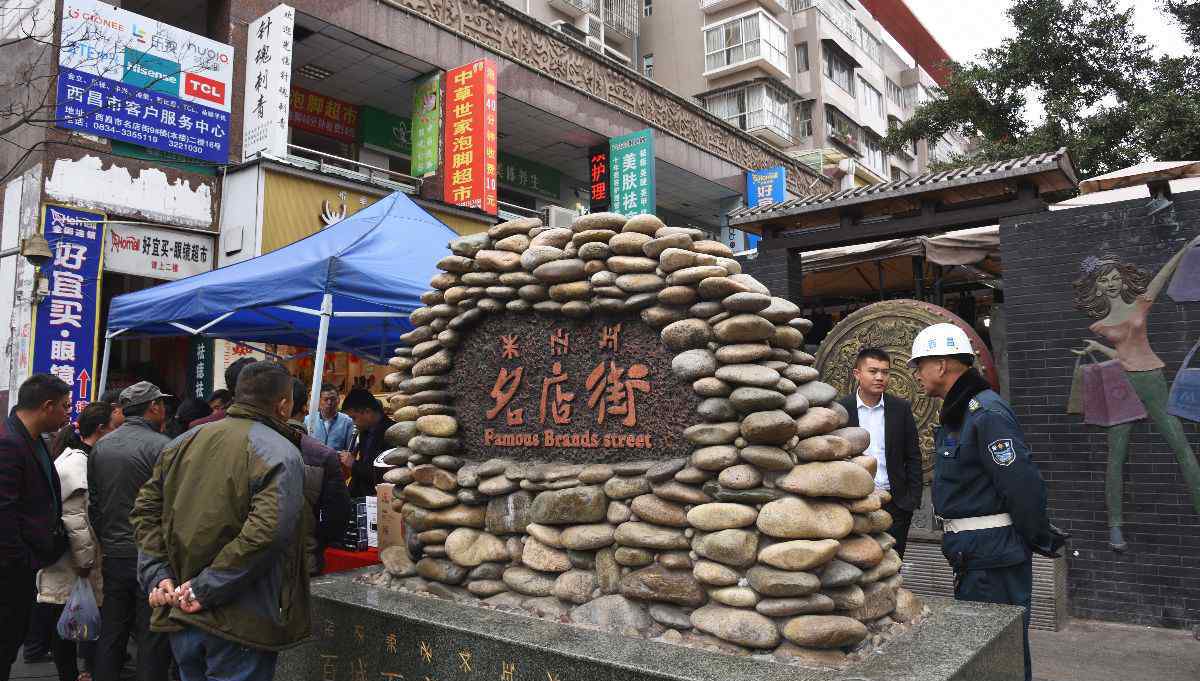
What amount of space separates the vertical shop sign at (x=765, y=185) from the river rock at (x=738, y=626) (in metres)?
17.7

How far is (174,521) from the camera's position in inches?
119

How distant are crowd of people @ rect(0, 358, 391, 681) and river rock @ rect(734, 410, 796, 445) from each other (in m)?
1.81

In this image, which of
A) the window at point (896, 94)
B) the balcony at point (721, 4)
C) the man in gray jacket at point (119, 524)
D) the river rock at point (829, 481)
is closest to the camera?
the river rock at point (829, 481)

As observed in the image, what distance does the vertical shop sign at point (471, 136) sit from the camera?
42.8ft

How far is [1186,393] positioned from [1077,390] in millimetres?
692

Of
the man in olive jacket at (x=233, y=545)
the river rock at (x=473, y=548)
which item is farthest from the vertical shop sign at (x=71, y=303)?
the man in olive jacket at (x=233, y=545)

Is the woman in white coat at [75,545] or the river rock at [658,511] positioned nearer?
the river rock at [658,511]

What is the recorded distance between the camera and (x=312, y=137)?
47.4 feet

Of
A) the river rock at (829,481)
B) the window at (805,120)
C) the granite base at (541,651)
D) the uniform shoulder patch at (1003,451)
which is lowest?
the granite base at (541,651)

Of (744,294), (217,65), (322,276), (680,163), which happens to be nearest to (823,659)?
(744,294)

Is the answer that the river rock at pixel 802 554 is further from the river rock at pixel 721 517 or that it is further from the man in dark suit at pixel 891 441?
the man in dark suit at pixel 891 441

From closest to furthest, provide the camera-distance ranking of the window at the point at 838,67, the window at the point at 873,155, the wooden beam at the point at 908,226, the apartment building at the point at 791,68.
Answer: the wooden beam at the point at 908,226, the apartment building at the point at 791,68, the window at the point at 838,67, the window at the point at 873,155

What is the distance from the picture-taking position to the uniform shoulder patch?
357cm

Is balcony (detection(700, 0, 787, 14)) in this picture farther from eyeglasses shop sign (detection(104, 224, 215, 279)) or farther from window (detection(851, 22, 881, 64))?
eyeglasses shop sign (detection(104, 224, 215, 279))
